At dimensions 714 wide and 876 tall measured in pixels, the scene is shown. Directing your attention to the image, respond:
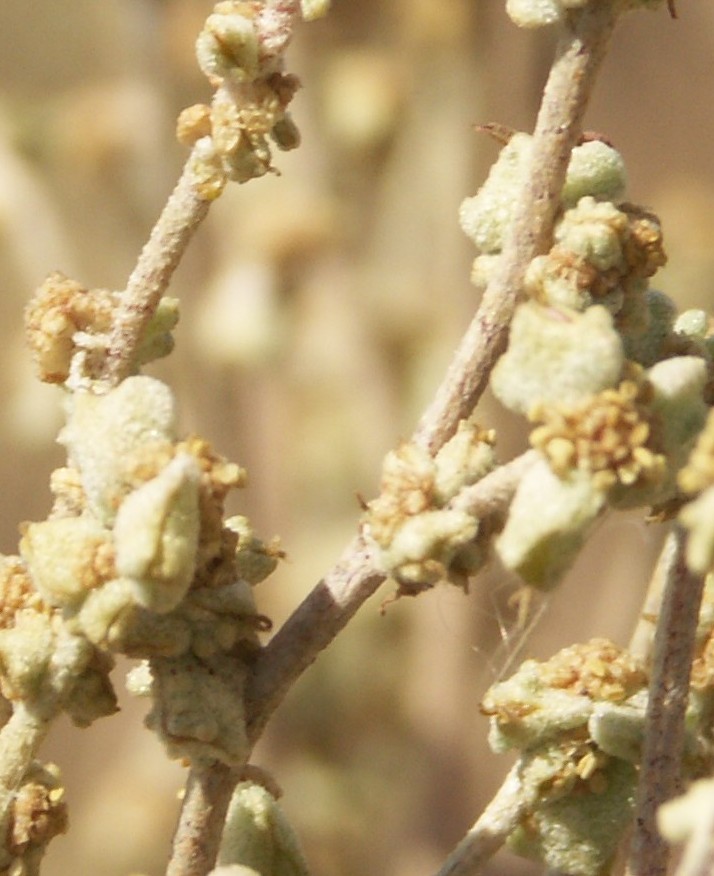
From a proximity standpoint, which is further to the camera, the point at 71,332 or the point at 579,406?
the point at 71,332

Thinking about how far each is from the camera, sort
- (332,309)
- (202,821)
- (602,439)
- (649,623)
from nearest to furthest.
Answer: (602,439) < (202,821) < (649,623) < (332,309)

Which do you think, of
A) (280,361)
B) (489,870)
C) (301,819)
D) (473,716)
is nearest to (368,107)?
(280,361)

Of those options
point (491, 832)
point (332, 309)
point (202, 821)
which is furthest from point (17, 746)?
point (332, 309)

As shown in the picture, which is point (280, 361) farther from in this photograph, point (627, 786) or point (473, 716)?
point (627, 786)

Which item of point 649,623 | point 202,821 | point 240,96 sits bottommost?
point 202,821

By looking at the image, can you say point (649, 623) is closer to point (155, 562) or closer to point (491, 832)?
point (491, 832)

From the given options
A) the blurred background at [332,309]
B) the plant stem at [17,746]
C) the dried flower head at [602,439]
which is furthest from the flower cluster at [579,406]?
the blurred background at [332,309]

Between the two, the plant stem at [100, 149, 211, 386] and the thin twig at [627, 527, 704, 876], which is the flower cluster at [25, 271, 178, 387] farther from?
the thin twig at [627, 527, 704, 876]

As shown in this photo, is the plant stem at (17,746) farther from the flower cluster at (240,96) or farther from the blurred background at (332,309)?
the blurred background at (332,309)
